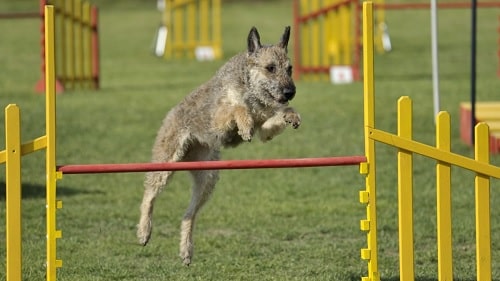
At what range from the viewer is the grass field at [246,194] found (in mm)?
8102

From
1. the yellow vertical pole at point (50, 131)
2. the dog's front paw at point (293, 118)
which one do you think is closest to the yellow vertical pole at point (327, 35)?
the dog's front paw at point (293, 118)

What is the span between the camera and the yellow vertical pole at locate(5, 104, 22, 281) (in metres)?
5.79

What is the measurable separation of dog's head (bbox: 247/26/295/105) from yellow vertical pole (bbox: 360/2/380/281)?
962 mm

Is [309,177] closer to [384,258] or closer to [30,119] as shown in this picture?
[384,258]

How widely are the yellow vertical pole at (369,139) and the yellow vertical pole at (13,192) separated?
179 cm

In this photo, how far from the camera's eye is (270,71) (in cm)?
710

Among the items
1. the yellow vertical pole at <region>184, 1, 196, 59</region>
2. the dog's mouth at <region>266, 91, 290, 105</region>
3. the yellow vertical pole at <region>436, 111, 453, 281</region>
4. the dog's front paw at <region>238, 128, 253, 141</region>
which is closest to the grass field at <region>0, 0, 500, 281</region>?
the dog's front paw at <region>238, 128, 253, 141</region>

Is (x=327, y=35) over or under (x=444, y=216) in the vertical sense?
over

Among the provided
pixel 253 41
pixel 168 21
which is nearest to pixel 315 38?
pixel 168 21

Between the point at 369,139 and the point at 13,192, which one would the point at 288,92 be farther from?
the point at 13,192

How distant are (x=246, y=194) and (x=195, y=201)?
310 cm

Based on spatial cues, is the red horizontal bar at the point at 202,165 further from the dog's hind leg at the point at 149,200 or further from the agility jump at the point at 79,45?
the agility jump at the point at 79,45

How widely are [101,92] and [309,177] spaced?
7.61 metres

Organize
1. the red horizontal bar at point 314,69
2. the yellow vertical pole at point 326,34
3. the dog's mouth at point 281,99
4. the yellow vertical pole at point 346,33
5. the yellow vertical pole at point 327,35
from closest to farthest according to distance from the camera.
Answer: the dog's mouth at point 281,99, the red horizontal bar at point 314,69, the yellow vertical pole at point 326,34, the yellow vertical pole at point 327,35, the yellow vertical pole at point 346,33
